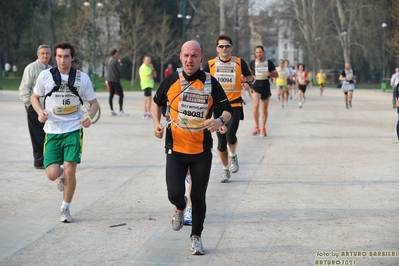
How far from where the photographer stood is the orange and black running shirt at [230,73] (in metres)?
10.5

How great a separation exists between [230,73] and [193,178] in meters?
4.06

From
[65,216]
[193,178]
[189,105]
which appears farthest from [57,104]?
[193,178]

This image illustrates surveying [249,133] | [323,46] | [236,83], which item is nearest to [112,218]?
[236,83]

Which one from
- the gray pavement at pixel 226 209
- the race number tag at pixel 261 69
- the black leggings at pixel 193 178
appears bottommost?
the gray pavement at pixel 226 209

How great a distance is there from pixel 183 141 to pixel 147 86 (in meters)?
15.6

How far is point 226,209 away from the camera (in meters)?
8.50

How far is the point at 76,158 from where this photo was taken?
25.5ft

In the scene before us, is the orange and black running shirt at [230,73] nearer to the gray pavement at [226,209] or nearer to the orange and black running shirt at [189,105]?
the gray pavement at [226,209]

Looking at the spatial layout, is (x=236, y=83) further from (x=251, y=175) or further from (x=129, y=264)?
(x=129, y=264)

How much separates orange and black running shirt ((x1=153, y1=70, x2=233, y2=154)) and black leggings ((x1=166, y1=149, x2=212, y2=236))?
0.20 ft

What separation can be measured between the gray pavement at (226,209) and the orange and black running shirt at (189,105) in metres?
0.90

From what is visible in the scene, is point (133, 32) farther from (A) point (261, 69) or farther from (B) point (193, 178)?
(B) point (193, 178)

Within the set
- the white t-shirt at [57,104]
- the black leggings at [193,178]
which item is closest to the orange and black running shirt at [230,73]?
the white t-shirt at [57,104]

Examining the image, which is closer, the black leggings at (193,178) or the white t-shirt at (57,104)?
the black leggings at (193,178)
